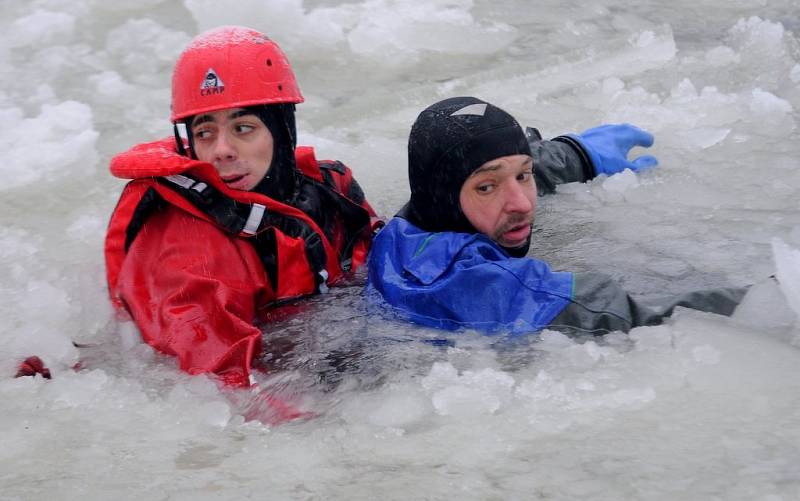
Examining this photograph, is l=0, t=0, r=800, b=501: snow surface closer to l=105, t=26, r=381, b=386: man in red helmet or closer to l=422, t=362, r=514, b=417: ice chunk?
l=422, t=362, r=514, b=417: ice chunk

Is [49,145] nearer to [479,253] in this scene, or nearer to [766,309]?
[479,253]

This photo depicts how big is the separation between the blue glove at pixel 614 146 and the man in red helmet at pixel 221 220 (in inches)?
59.8

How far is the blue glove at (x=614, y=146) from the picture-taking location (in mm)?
4613

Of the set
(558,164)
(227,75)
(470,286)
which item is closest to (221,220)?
(227,75)

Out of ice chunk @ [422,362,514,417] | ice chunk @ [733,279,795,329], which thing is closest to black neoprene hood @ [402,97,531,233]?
ice chunk @ [422,362,514,417]

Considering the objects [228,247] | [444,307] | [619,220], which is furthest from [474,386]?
[619,220]

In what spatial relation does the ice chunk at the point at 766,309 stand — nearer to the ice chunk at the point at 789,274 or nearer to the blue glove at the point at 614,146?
the ice chunk at the point at 789,274

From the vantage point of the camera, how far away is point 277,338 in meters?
3.36

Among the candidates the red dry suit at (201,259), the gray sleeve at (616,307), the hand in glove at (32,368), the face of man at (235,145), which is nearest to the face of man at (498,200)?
the gray sleeve at (616,307)

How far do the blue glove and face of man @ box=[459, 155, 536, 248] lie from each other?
49.9 inches

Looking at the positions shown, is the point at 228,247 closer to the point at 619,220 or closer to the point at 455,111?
the point at 455,111

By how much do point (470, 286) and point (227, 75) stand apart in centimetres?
120

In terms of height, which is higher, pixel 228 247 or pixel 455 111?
pixel 455 111

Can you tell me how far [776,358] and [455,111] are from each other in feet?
4.65
